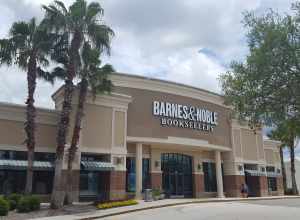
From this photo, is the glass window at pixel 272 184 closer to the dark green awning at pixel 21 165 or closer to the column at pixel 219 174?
the column at pixel 219 174

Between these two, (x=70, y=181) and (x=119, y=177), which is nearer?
(x=70, y=181)

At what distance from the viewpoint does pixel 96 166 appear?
1102 inches

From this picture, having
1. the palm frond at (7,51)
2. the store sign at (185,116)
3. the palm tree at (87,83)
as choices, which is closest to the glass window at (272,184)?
the store sign at (185,116)

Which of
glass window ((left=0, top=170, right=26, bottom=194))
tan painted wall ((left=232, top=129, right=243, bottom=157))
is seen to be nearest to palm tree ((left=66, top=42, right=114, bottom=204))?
glass window ((left=0, top=170, right=26, bottom=194))

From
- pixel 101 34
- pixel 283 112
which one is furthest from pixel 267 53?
pixel 101 34

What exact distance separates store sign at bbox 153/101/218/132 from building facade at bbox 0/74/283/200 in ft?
0.32

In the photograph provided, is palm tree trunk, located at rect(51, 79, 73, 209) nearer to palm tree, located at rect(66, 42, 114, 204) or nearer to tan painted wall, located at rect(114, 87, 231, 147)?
palm tree, located at rect(66, 42, 114, 204)

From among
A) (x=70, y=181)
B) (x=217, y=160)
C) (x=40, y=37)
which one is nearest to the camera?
(x=40, y=37)

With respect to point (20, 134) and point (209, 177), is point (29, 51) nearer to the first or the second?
point (20, 134)

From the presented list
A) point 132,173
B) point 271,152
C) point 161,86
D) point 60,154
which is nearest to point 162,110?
point 161,86

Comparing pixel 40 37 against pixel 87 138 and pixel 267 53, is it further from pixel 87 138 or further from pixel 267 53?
pixel 267 53

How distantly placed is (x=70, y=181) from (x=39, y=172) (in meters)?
2.80

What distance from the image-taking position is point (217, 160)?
128 feet

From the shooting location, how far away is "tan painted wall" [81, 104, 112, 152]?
2892 cm
